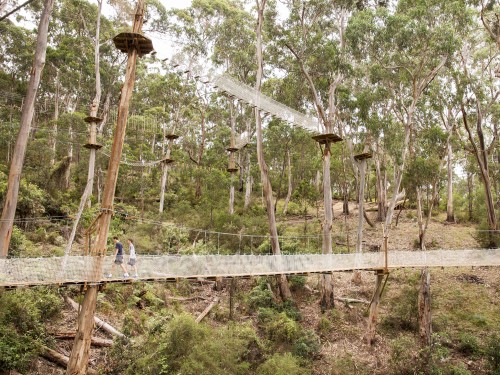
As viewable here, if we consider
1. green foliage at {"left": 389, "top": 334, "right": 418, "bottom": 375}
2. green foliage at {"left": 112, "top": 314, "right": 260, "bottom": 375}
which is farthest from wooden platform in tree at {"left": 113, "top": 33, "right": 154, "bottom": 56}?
green foliage at {"left": 389, "top": 334, "right": 418, "bottom": 375}

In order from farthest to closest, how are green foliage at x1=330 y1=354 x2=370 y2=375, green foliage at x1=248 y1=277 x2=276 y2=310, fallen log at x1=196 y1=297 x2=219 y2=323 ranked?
green foliage at x1=248 y1=277 x2=276 y2=310 → fallen log at x1=196 y1=297 x2=219 y2=323 → green foliage at x1=330 y1=354 x2=370 y2=375

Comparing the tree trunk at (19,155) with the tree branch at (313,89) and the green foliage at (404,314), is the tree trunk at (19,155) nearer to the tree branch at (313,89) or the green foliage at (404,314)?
the tree branch at (313,89)

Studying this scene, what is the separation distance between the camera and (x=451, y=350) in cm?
928

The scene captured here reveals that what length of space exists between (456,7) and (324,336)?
29.6 ft

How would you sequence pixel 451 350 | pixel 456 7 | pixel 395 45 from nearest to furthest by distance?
pixel 451 350, pixel 456 7, pixel 395 45

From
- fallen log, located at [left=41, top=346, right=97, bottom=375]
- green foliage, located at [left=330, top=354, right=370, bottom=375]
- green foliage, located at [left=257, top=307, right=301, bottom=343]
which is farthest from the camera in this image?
green foliage, located at [left=257, top=307, right=301, bottom=343]

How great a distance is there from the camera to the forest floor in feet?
27.9

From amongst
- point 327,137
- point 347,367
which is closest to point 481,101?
point 327,137

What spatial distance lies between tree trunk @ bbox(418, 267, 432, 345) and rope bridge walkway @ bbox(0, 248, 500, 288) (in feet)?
4.30

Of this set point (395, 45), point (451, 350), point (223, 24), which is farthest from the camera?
point (223, 24)

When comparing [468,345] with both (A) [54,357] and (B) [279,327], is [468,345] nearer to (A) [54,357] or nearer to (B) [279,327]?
(B) [279,327]

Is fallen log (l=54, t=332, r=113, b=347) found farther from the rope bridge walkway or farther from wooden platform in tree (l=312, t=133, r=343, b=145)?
wooden platform in tree (l=312, t=133, r=343, b=145)

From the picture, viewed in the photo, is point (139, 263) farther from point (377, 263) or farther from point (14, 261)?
point (377, 263)

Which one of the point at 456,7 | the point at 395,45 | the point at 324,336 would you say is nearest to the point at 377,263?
the point at 324,336
